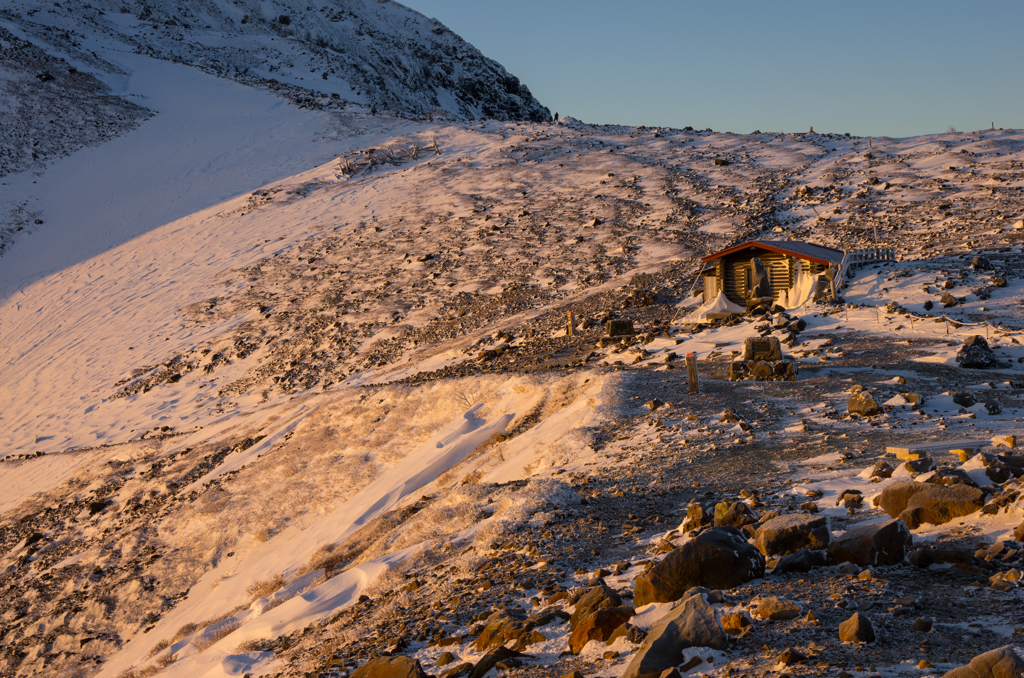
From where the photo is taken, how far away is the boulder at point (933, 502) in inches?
325

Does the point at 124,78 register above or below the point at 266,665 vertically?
above

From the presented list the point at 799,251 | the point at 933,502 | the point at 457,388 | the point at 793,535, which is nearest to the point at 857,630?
the point at 793,535

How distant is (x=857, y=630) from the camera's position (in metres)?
5.85

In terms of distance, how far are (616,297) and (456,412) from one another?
1196 cm

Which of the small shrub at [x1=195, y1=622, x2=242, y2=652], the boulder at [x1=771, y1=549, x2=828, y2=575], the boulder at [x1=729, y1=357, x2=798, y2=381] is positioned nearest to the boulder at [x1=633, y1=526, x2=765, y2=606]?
the boulder at [x1=771, y1=549, x2=828, y2=575]

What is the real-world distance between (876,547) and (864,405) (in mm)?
7493

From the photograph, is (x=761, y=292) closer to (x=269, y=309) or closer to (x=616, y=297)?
(x=616, y=297)

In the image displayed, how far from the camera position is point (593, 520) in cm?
1120

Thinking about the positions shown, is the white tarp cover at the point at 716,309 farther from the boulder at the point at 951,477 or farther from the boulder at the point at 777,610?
the boulder at the point at 777,610

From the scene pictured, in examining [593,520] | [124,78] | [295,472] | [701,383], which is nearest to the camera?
[593,520]

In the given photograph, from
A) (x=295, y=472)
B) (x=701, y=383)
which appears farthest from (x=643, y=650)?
(x=295, y=472)

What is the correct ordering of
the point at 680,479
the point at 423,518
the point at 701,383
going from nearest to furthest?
1. the point at 680,479
2. the point at 423,518
3. the point at 701,383

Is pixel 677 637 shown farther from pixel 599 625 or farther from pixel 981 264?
pixel 981 264

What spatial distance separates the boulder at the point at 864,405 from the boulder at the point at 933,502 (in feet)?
18.2
